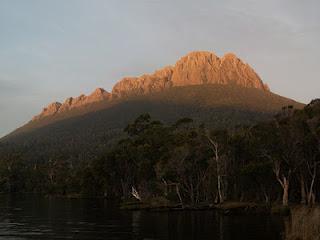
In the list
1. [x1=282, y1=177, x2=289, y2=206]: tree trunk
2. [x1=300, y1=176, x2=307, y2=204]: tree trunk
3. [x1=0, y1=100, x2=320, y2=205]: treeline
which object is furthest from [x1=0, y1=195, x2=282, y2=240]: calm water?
[x1=0, y1=100, x2=320, y2=205]: treeline

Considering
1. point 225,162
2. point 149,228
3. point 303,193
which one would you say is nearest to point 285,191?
point 303,193

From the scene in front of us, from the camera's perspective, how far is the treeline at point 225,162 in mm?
72062

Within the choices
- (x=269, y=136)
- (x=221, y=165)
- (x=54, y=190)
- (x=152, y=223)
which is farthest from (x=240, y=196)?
(x=54, y=190)

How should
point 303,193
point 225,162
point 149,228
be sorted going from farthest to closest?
point 225,162 → point 303,193 → point 149,228

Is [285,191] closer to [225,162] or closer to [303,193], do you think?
[303,193]

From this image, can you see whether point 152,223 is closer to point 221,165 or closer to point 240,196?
point 221,165

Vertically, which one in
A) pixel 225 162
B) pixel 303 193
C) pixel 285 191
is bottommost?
pixel 303 193

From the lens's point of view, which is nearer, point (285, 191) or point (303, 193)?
point (285, 191)

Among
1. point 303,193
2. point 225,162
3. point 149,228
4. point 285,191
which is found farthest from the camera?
point 225,162

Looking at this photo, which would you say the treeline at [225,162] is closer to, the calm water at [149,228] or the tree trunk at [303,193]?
the tree trunk at [303,193]

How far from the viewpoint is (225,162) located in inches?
3356

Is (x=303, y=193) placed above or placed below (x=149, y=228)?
above

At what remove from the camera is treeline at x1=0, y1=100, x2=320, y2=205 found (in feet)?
236

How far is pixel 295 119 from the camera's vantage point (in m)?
71.9
